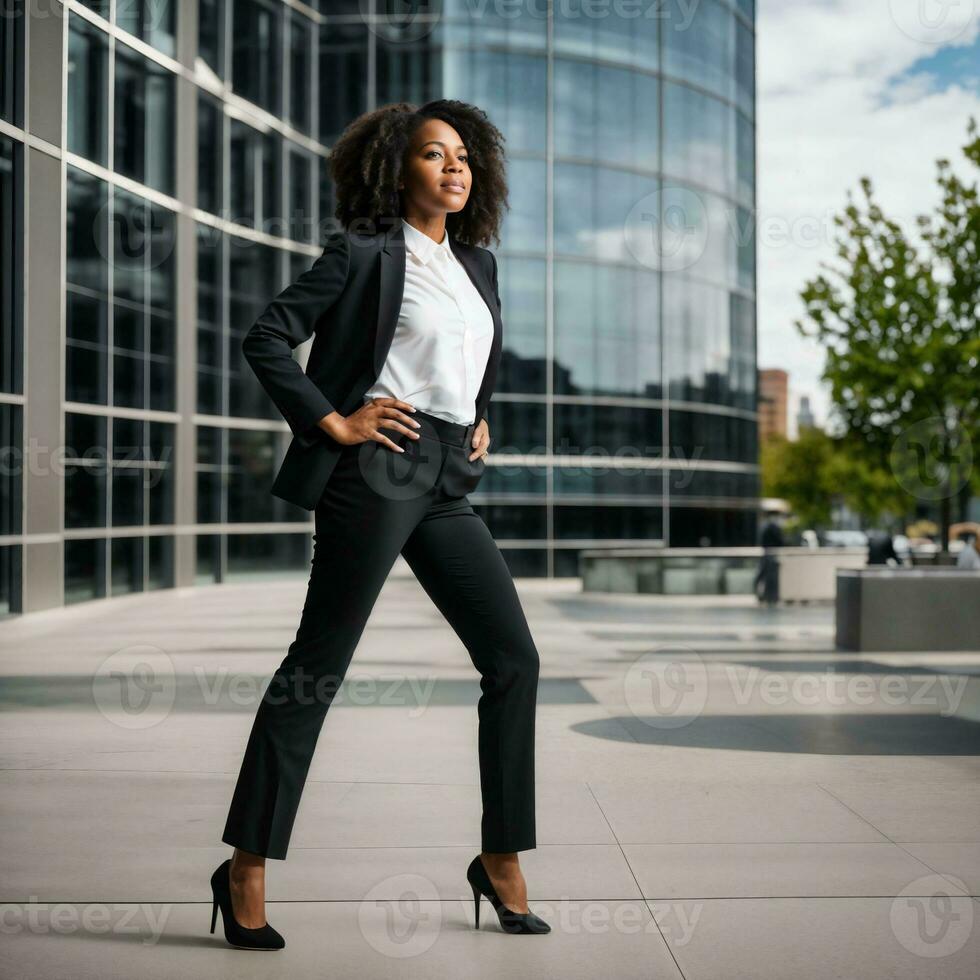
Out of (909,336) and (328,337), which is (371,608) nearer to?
(328,337)

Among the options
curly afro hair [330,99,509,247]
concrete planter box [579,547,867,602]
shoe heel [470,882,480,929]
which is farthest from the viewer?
concrete planter box [579,547,867,602]

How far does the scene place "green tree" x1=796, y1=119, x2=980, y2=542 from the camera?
1755cm

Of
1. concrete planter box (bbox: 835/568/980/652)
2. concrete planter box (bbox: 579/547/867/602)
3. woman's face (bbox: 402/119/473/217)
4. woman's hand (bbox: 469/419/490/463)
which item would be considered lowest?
concrete planter box (bbox: 579/547/867/602)

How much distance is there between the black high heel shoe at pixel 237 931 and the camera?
3178 mm

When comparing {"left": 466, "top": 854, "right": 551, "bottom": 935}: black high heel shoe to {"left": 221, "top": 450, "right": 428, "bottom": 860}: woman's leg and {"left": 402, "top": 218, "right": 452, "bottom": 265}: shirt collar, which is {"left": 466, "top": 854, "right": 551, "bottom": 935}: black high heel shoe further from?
{"left": 402, "top": 218, "right": 452, "bottom": 265}: shirt collar

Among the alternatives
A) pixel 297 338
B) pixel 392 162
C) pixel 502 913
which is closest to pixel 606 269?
pixel 392 162

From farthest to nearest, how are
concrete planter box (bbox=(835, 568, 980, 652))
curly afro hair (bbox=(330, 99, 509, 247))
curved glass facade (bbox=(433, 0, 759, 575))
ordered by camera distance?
curved glass facade (bbox=(433, 0, 759, 575)) → concrete planter box (bbox=(835, 568, 980, 652)) → curly afro hair (bbox=(330, 99, 509, 247))

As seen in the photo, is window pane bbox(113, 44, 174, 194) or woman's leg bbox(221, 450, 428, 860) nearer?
woman's leg bbox(221, 450, 428, 860)

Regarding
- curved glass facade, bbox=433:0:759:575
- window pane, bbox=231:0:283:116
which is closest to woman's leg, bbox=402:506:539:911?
window pane, bbox=231:0:283:116

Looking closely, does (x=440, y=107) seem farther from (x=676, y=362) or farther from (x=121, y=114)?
(x=676, y=362)

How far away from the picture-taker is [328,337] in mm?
3365

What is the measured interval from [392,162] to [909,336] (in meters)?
15.7

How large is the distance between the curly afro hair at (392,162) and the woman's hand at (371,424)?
1.82 feet

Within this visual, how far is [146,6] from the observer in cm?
1992
